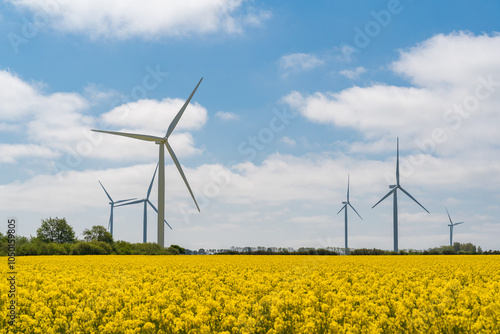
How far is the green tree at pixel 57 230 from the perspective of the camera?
350 ft

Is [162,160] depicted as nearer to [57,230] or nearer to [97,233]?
[97,233]

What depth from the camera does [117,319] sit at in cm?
1304

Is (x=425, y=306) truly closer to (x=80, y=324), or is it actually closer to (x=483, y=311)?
(x=483, y=311)

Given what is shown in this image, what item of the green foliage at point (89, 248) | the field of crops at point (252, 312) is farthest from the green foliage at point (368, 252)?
the field of crops at point (252, 312)

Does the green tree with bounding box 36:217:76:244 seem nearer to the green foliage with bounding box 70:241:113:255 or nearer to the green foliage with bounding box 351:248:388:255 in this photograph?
the green foliage with bounding box 70:241:113:255

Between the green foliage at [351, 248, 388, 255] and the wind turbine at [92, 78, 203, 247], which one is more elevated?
the wind turbine at [92, 78, 203, 247]

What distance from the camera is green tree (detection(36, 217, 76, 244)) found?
350 feet

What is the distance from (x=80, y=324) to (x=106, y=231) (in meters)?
84.8

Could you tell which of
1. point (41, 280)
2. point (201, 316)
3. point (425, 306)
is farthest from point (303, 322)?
point (41, 280)

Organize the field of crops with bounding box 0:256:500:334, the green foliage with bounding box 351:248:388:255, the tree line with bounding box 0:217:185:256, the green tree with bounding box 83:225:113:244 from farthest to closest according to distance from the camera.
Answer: the green tree with bounding box 83:225:113:244, the green foliage with bounding box 351:248:388:255, the tree line with bounding box 0:217:185:256, the field of crops with bounding box 0:256:500:334

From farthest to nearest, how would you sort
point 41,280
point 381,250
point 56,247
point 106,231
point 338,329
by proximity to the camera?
point 106,231
point 381,250
point 56,247
point 41,280
point 338,329

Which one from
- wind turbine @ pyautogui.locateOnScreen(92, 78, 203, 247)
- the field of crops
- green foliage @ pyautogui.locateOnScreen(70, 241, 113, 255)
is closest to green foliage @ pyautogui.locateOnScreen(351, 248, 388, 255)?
wind turbine @ pyautogui.locateOnScreen(92, 78, 203, 247)

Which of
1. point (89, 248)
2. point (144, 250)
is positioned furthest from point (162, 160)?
point (89, 248)

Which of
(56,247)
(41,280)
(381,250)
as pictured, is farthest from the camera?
(381,250)
